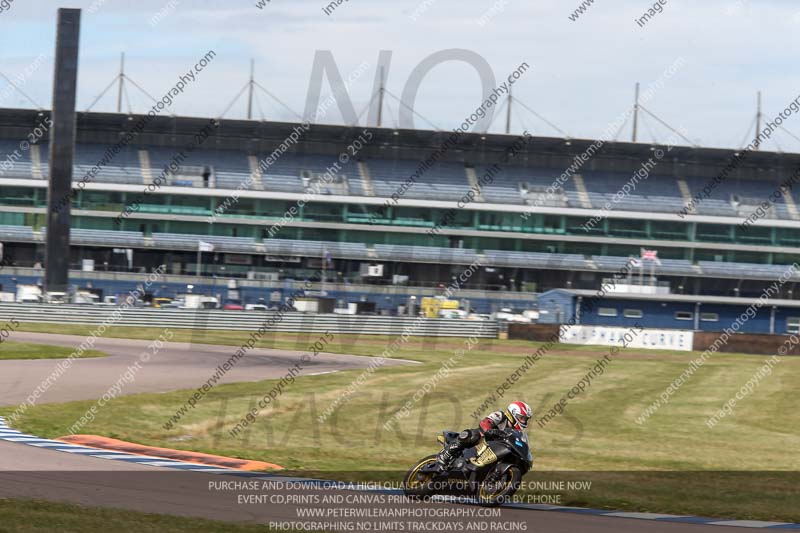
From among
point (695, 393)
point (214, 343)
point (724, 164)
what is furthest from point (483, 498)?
point (724, 164)

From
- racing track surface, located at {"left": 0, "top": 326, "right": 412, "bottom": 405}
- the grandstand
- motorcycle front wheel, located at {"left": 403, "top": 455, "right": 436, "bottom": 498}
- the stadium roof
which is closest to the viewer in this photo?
motorcycle front wheel, located at {"left": 403, "top": 455, "right": 436, "bottom": 498}

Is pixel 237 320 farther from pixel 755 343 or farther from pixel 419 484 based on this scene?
pixel 419 484

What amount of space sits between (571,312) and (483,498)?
5306cm

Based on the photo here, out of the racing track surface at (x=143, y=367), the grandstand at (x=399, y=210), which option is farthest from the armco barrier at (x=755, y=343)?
the grandstand at (x=399, y=210)

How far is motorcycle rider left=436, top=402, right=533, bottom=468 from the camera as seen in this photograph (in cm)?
1348

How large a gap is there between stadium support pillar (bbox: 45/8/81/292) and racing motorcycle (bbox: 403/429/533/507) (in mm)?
43916

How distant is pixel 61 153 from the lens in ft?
177

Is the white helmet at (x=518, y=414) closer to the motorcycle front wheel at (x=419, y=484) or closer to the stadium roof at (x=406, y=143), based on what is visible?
the motorcycle front wheel at (x=419, y=484)

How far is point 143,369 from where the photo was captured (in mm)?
31016

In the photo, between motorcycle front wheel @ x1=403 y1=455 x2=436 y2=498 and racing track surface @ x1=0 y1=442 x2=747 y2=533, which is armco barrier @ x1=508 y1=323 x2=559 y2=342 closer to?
racing track surface @ x1=0 y1=442 x2=747 y2=533

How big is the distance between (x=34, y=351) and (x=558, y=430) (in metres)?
19.3

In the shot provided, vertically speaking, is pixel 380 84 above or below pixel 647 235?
above

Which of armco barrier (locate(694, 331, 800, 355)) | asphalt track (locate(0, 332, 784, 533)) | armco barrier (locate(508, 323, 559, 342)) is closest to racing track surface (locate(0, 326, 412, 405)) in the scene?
asphalt track (locate(0, 332, 784, 533))

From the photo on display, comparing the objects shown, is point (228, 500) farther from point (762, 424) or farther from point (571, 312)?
point (571, 312)
